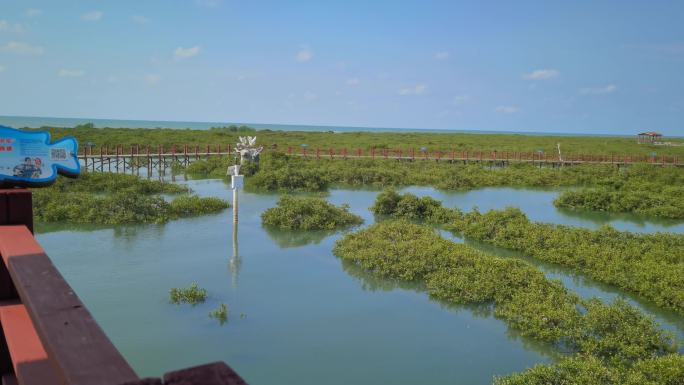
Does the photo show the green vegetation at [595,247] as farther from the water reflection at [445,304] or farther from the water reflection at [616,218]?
the water reflection at [616,218]

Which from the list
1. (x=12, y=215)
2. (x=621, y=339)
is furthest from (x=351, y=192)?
(x=12, y=215)

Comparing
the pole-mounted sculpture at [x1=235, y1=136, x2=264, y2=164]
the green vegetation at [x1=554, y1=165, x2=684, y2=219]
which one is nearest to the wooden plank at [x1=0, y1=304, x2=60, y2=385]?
the green vegetation at [x1=554, y1=165, x2=684, y2=219]

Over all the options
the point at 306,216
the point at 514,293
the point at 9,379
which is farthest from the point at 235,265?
the point at 9,379

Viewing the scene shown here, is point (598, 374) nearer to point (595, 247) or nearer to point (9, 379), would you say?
point (9, 379)

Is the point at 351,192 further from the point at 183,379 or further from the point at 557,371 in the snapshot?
the point at 183,379

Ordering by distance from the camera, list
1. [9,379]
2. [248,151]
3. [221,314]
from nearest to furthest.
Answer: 1. [9,379]
2. [221,314]
3. [248,151]

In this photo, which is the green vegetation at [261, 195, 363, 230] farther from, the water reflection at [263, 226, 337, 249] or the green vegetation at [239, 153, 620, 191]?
the green vegetation at [239, 153, 620, 191]

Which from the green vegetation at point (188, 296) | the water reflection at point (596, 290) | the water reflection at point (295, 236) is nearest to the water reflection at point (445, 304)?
the water reflection at point (596, 290)
